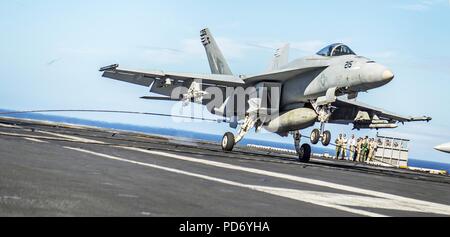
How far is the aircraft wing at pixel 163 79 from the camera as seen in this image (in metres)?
22.6

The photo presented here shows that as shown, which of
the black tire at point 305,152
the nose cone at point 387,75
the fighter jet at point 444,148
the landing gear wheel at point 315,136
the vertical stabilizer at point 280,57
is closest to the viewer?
the nose cone at point 387,75

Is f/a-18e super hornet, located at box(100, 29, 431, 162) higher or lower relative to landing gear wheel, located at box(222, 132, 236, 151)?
higher

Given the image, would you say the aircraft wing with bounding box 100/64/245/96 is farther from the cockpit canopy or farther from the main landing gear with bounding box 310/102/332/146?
the main landing gear with bounding box 310/102/332/146

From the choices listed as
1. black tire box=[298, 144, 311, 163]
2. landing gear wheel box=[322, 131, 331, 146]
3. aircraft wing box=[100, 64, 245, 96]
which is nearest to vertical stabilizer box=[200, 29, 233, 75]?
aircraft wing box=[100, 64, 245, 96]

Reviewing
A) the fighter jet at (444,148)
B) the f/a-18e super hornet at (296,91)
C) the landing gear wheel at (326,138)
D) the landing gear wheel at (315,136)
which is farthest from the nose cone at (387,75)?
the fighter jet at (444,148)

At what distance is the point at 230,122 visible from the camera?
24.4 metres

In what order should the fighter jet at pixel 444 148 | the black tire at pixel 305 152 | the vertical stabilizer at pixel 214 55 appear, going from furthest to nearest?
1. the vertical stabilizer at pixel 214 55
2. the black tire at pixel 305 152
3. the fighter jet at pixel 444 148

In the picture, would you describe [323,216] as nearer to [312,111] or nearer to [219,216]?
[219,216]

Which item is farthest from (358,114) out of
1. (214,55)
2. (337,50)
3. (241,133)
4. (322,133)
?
(214,55)

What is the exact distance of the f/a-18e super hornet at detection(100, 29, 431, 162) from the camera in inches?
718

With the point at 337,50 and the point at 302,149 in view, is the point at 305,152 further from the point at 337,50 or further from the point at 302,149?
the point at 337,50

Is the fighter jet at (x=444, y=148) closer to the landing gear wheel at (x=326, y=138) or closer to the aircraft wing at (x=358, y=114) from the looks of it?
the aircraft wing at (x=358, y=114)

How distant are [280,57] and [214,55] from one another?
6793 millimetres

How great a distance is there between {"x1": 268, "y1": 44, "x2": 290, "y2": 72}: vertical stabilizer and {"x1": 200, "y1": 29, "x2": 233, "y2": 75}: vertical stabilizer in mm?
5132
